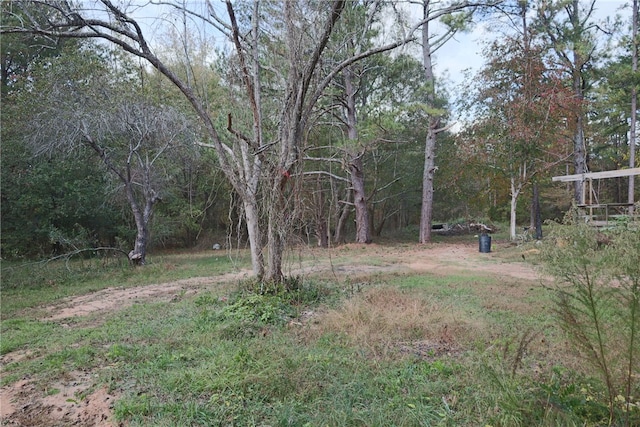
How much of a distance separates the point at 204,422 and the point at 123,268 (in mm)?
8907

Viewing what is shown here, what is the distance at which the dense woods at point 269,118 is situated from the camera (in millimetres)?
5402

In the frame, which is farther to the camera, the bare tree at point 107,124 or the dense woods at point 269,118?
the bare tree at point 107,124

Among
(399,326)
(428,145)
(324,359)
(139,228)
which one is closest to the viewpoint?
(324,359)

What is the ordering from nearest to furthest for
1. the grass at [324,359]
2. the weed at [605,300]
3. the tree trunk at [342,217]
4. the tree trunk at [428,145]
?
the weed at [605,300]
the grass at [324,359]
the tree trunk at [428,145]
the tree trunk at [342,217]

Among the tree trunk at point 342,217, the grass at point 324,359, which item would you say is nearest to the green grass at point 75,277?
the grass at point 324,359

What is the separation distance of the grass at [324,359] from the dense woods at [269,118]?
1404 millimetres

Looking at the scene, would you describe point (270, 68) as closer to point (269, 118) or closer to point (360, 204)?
point (269, 118)

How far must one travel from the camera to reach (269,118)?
21.5 feet

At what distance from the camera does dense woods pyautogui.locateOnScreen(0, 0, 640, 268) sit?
5.40 metres

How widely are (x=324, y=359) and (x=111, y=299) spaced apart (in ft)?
16.9

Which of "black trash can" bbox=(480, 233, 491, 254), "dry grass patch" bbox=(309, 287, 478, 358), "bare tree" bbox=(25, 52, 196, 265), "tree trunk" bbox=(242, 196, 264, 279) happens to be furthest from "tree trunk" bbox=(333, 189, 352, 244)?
"dry grass patch" bbox=(309, 287, 478, 358)

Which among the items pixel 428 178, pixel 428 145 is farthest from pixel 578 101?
pixel 428 178

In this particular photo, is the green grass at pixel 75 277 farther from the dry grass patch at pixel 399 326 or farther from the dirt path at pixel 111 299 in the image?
the dry grass patch at pixel 399 326

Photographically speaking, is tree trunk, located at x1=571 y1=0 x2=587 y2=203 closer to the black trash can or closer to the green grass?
the black trash can
